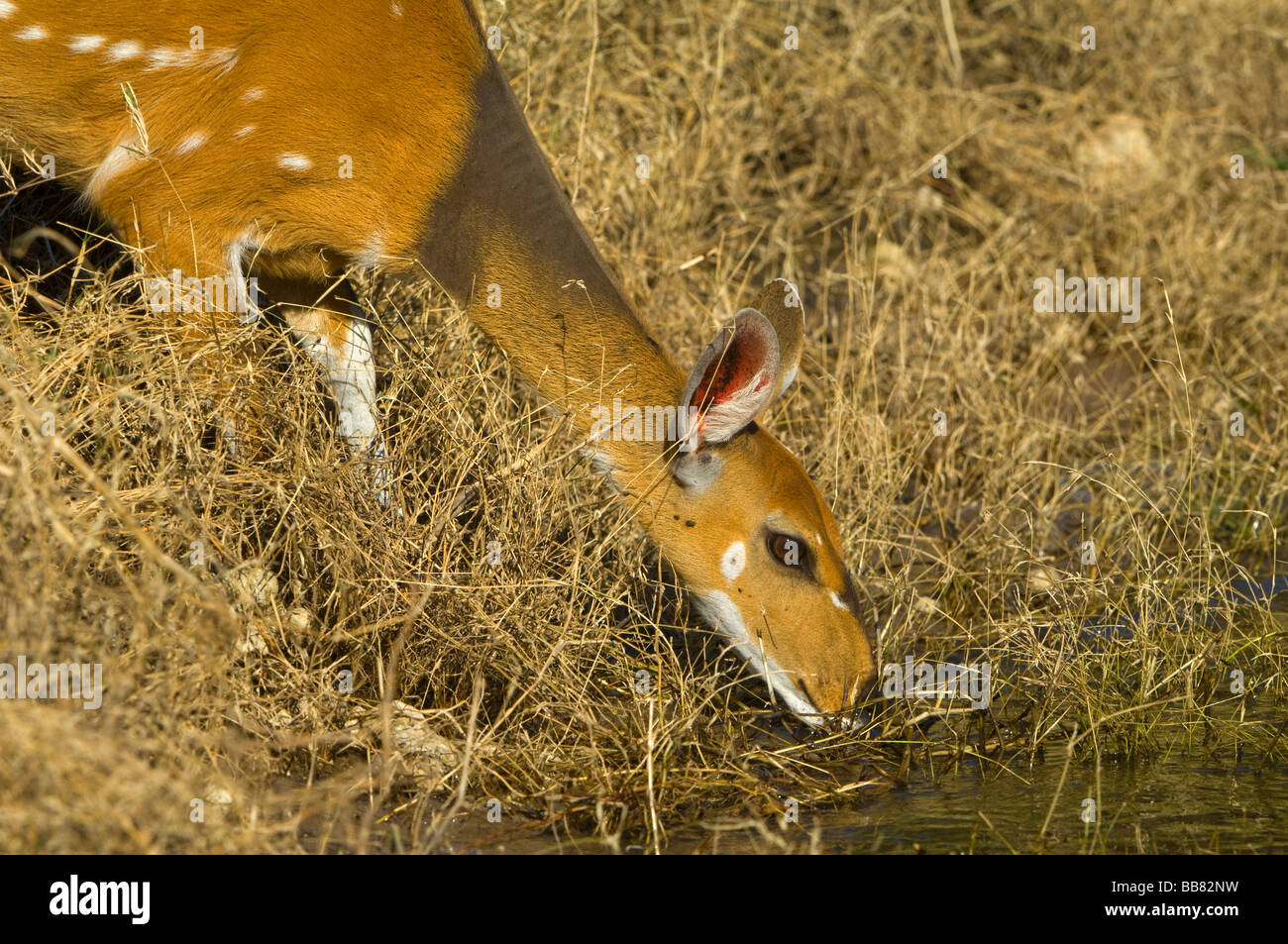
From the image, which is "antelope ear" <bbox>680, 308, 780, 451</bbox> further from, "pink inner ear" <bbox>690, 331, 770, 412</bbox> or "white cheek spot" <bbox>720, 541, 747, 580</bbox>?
"white cheek spot" <bbox>720, 541, 747, 580</bbox>

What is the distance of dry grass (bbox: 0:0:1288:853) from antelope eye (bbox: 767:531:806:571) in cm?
38

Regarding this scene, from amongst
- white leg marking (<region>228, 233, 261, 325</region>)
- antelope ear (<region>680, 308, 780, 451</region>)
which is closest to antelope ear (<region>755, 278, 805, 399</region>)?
antelope ear (<region>680, 308, 780, 451</region>)

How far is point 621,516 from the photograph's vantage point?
4.66 metres

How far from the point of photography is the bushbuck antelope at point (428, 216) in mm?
4410

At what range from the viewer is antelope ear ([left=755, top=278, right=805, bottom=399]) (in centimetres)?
451

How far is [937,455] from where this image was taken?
6.36 m

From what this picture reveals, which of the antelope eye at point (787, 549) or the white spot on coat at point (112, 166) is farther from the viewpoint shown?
the antelope eye at point (787, 549)

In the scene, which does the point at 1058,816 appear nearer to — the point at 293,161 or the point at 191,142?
the point at 293,161

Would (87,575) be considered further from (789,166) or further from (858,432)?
(789,166)

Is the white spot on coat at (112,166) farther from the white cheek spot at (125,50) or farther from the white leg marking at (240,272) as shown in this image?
the white leg marking at (240,272)

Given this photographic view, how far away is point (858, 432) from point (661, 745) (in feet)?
6.52

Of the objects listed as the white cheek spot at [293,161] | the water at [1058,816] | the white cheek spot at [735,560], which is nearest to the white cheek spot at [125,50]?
the white cheek spot at [293,161]
